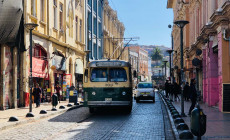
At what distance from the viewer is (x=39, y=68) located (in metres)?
25.0

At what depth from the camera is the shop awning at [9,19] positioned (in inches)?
733

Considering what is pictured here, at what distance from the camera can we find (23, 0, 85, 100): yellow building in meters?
24.4

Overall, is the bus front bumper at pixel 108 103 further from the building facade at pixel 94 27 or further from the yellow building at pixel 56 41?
the building facade at pixel 94 27

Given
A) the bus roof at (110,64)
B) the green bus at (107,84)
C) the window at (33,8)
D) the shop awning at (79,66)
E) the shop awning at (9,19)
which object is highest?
the window at (33,8)

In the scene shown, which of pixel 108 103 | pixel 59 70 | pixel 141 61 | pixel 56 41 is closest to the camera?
pixel 108 103

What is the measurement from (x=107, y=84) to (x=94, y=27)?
2972 cm

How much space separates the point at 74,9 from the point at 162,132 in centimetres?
2511

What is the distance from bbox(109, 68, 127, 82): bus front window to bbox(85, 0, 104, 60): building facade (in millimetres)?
21968

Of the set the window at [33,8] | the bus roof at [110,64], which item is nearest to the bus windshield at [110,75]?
the bus roof at [110,64]

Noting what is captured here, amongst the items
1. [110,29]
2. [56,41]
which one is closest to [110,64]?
[56,41]

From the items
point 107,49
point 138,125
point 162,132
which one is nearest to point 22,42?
point 138,125

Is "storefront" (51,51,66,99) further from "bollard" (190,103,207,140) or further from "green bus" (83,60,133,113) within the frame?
"bollard" (190,103,207,140)

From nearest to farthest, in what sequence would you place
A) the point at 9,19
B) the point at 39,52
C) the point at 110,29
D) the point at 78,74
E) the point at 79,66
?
the point at 9,19, the point at 39,52, the point at 79,66, the point at 78,74, the point at 110,29

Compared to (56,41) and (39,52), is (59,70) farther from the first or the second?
(39,52)
